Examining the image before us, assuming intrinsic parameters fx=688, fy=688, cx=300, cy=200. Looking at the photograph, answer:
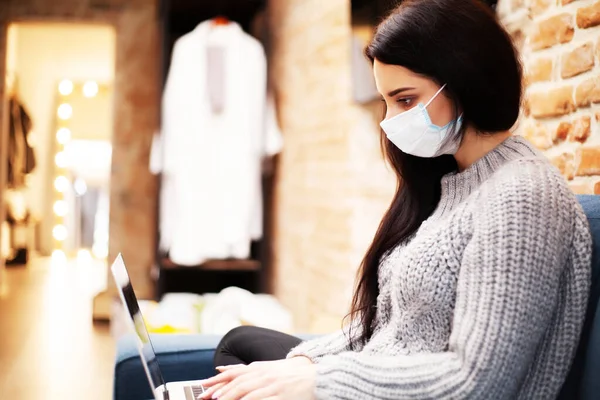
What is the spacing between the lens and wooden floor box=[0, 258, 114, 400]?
282 cm

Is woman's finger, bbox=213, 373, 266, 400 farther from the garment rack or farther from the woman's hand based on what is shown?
the garment rack

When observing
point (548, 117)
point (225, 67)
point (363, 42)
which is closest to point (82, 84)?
point (225, 67)

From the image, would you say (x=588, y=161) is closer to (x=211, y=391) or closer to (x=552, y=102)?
(x=552, y=102)

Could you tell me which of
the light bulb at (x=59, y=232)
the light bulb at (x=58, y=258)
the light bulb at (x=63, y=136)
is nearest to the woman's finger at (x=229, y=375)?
the light bulb at (x=58, y=258)

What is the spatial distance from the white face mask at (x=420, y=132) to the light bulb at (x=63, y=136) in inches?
349

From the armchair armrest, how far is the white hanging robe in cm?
220

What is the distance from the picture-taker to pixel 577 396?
941 mm

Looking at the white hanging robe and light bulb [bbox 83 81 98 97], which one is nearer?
the white hanging robe

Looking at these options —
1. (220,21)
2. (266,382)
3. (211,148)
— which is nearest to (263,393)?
(266,382)

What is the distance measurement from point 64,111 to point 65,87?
0.33 m

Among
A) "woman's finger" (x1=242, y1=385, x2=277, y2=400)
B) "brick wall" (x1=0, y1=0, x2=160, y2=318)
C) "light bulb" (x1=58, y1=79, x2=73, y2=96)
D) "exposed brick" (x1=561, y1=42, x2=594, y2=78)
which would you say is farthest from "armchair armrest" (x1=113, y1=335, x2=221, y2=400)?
"light bulb" (x1=58, y1=79, x2=73, y2=96)

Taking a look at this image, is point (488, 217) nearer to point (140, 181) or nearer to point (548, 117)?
point (548, 117)

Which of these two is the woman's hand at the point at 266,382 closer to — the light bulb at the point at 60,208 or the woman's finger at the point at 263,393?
the woman's finger at the point at 263,393

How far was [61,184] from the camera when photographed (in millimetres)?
9312
